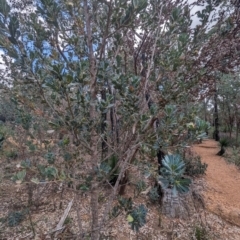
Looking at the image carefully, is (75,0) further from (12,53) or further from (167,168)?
(167,168)

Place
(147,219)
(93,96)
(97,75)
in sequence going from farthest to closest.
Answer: (147,219), (93,96), (97,75)

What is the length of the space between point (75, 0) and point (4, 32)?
58cm

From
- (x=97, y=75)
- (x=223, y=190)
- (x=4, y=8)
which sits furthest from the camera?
(x=223, y=190)

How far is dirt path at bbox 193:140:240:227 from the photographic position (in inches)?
146

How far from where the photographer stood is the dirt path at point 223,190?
3715mm

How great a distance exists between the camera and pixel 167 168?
0.78 metres

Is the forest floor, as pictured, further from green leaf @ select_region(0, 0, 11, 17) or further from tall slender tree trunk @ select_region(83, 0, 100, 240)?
green leaf @ select_region(0, 0, 11, 17)

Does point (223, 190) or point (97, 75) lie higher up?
point (97, 75)

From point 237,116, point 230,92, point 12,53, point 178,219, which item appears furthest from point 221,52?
point 237,116

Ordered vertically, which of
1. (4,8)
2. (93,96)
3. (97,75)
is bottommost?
(93,96)

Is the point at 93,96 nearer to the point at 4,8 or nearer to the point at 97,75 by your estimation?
the point at 97,75

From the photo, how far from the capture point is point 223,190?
15.5ft

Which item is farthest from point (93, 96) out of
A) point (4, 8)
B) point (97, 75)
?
point (4, 8)

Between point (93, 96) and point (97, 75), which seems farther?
point (93, 96)
